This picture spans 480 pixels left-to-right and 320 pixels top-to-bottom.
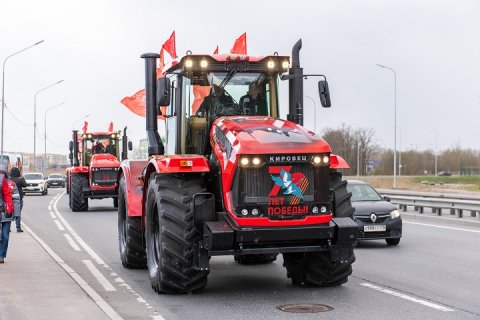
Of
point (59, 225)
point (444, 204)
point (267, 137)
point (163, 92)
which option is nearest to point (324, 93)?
point (267, 137)

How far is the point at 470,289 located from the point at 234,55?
4.43 m

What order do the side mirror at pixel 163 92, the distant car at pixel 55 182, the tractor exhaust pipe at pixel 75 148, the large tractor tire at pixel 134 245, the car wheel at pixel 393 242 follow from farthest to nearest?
the distant car at pixel 55 182, the tractor exhaust pipe at pixel 75 148, the car wheel at pixel 393 242, the large tractor tire at pixel 134 245, the side mirror at pixel 163 92

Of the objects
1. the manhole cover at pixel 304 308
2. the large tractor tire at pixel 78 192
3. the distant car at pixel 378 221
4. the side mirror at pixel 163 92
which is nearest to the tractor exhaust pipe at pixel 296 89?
the side mirror at pixel 163 92

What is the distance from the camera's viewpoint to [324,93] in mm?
10641

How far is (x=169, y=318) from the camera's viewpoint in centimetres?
877

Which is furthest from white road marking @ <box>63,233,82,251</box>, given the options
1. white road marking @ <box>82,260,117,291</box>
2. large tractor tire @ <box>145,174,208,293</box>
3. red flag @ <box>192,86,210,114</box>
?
red flag @ <box>192,86,210,114</box>

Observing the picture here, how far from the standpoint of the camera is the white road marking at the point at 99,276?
11.1m

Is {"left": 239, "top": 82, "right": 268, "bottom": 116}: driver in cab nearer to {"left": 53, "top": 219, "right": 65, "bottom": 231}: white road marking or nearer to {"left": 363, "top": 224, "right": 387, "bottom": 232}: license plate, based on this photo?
{"left": 363, "top": 224, "right": 387, "bottom": 232}: license plate

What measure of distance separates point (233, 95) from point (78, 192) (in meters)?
20.9

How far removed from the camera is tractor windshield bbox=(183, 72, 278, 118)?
423 inches

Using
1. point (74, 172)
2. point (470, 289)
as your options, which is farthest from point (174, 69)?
point (74, 172)

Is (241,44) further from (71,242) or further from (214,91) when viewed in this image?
(214,91)

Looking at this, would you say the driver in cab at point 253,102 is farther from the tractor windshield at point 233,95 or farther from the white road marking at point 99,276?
the white road marking at point 99,276

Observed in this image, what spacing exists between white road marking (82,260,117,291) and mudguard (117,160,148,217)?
1063 mm
